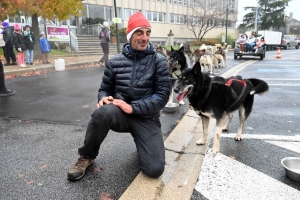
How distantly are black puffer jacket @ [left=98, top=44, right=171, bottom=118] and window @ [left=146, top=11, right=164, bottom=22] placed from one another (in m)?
34.7

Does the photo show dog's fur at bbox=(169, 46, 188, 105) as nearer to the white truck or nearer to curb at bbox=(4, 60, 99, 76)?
curb at bbox=(4, 60, 99, 76)

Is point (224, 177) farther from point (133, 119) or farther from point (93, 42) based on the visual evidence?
point (93, 42)

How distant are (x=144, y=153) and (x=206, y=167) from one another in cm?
82

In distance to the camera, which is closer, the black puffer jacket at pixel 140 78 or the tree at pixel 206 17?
the black puffer jacket at pixel 140 78

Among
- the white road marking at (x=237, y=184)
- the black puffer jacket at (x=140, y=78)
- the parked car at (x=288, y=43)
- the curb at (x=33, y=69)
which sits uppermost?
the parked car at (x=288, y=43)

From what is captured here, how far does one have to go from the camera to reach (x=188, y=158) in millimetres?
3137

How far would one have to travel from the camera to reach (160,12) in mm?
38250

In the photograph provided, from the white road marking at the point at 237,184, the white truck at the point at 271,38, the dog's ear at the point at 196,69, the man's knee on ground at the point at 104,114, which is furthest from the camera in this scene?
the white truck at the point at 271,38

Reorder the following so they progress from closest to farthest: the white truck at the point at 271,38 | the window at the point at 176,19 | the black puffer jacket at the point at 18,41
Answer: the black puffer jacket at the point at 18,41
the white truck at the point at 271,38
the window at the point at 176,19

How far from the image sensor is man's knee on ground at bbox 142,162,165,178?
8.52 feet

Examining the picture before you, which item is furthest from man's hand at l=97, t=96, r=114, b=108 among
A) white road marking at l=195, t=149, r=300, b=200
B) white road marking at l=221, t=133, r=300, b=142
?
white road marking at l=221, t=133, r=300, b=142

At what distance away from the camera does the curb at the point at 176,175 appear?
241 cm

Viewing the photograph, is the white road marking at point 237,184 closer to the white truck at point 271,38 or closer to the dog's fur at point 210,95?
the dog's fur at point 210,95

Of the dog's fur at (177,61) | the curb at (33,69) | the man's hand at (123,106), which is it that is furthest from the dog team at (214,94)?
the curb at (33,69)
